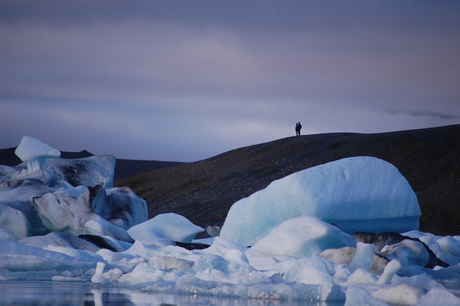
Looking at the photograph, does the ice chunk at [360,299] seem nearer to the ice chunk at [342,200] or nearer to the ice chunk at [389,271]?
the ice chunk at [389,271]

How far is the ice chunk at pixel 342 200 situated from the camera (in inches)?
447

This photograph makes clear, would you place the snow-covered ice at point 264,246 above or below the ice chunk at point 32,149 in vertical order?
below

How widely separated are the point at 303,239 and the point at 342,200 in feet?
9.18

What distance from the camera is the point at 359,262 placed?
7887mm

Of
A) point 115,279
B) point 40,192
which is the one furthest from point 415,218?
point 40,192

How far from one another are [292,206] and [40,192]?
255 inches

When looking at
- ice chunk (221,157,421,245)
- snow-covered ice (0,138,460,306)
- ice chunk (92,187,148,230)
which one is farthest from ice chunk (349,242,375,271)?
ice chunk (92,187,148,230)

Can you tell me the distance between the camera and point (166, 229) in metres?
13.9

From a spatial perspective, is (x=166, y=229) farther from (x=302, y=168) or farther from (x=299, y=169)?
(x=299, y=169)

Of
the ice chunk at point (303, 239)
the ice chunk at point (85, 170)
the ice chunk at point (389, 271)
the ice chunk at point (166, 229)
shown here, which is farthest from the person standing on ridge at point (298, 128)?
the ice chunk at point (389, 271)

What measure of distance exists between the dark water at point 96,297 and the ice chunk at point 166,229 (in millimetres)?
7059

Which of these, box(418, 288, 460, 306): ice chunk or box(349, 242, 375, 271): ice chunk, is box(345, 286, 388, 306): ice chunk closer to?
box(418, 288, 460, 306): ice chunk

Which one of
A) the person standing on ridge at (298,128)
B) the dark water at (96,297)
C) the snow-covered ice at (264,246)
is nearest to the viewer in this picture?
the dark water at (96,297)

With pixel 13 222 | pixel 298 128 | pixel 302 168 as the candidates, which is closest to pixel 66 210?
pixel 13 222
